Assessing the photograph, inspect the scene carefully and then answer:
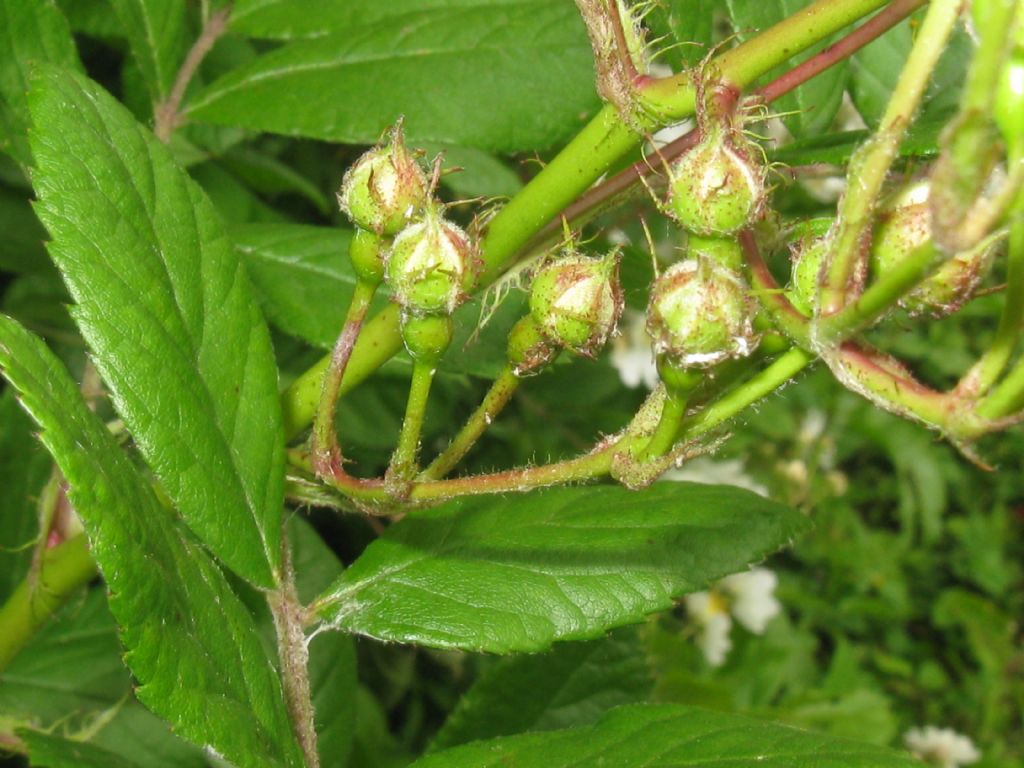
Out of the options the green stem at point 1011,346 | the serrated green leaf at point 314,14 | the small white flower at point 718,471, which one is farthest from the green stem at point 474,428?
the small white flower at point 718,471

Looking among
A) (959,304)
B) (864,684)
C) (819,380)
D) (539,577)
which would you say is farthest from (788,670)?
(959,304)

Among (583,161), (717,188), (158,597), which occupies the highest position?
(583,161)

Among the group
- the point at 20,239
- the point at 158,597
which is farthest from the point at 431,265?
the point at 20,239

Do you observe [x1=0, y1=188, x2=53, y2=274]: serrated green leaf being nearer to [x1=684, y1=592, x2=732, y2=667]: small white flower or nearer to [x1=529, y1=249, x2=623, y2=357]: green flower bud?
[x1=529, y1=249, x2=623, y2=357]: green flower bud

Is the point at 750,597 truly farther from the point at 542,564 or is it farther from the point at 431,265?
the point at 431,265

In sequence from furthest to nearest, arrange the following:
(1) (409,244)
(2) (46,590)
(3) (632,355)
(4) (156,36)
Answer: (3) (632,355) → (4) (156,36) → (2) (46,590) → (1) (409,244)

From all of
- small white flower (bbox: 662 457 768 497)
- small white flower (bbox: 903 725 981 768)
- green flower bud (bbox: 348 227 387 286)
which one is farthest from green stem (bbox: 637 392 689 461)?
small white flower (bbox: 903 725 981 768)
